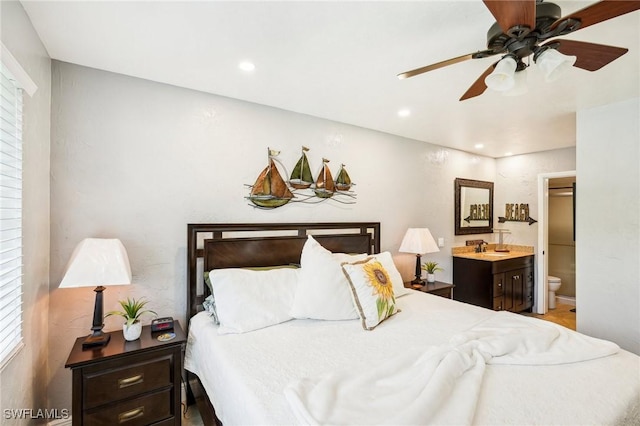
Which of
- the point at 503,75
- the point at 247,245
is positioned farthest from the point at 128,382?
the point at 503,75

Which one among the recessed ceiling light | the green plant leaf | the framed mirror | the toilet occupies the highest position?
the recessed ceiling light

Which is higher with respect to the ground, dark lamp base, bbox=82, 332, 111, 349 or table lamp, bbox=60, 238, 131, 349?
table lamp, bbox=60, 238, 131, 349

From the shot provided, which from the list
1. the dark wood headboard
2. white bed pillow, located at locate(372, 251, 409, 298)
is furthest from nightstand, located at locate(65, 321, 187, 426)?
white bed pillow, located at locate(372, 251, 409, 298)

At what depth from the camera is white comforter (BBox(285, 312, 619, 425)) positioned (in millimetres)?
1049

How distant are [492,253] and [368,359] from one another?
3728 millimetres

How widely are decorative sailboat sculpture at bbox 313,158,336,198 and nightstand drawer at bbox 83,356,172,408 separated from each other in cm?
181

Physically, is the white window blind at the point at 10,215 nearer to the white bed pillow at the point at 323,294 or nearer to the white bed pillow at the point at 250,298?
the white bed pillow at the point at 250,298

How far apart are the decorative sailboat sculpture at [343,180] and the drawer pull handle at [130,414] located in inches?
90.5

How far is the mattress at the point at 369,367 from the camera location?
1128 mm

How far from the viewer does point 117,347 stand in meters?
1.75

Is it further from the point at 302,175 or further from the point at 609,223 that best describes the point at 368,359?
the point at 609,223

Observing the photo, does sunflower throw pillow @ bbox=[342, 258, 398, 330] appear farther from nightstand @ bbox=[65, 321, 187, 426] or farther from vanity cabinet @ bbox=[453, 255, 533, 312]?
vanity cabinet @ bbox=[453, 255, 533, 312]

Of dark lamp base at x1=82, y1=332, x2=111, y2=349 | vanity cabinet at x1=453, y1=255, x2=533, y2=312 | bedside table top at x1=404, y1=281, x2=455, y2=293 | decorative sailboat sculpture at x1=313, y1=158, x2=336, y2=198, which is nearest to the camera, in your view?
dark lamp base at x1=82, y1=332, x2=111, y2=349

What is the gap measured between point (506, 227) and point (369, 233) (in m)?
2.87
